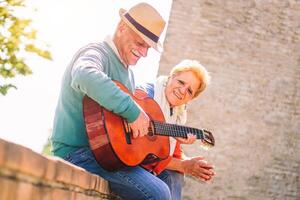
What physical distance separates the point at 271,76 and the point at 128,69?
7339 mm

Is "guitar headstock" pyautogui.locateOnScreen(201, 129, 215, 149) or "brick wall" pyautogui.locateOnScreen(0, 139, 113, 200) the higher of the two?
"guitar headstock" pyautogui.locateOnScreen(201, 129, 215, 149)

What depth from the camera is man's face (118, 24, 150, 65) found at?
8.11 feet

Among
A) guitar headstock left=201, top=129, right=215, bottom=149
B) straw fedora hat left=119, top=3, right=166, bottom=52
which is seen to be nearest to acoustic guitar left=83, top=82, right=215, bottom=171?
straw fedora hat left=119, top=3, right=166, bottom=52

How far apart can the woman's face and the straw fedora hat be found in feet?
1.60

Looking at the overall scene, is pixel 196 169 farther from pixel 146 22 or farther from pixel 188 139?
pixel 146 22

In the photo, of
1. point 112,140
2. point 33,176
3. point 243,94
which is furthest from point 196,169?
point 243,94

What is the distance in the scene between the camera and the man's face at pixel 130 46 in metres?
2.47

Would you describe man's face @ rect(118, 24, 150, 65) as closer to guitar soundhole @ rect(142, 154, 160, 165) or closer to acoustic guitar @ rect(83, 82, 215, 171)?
acoustic guitar @ rect(83, 82, 215, 171)

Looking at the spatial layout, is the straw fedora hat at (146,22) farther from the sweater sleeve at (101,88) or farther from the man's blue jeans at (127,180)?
the man's blue jeans at (127,180)

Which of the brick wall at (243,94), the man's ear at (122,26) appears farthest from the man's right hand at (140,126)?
the brick wall at (243,94)

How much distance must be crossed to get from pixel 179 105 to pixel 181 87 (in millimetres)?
150

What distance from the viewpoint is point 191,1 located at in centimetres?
944

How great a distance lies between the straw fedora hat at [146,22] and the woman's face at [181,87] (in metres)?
0.49

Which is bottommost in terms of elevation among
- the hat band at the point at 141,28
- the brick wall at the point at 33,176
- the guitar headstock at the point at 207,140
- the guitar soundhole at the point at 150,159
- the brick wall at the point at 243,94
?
the brick wall at the point at 33,176
